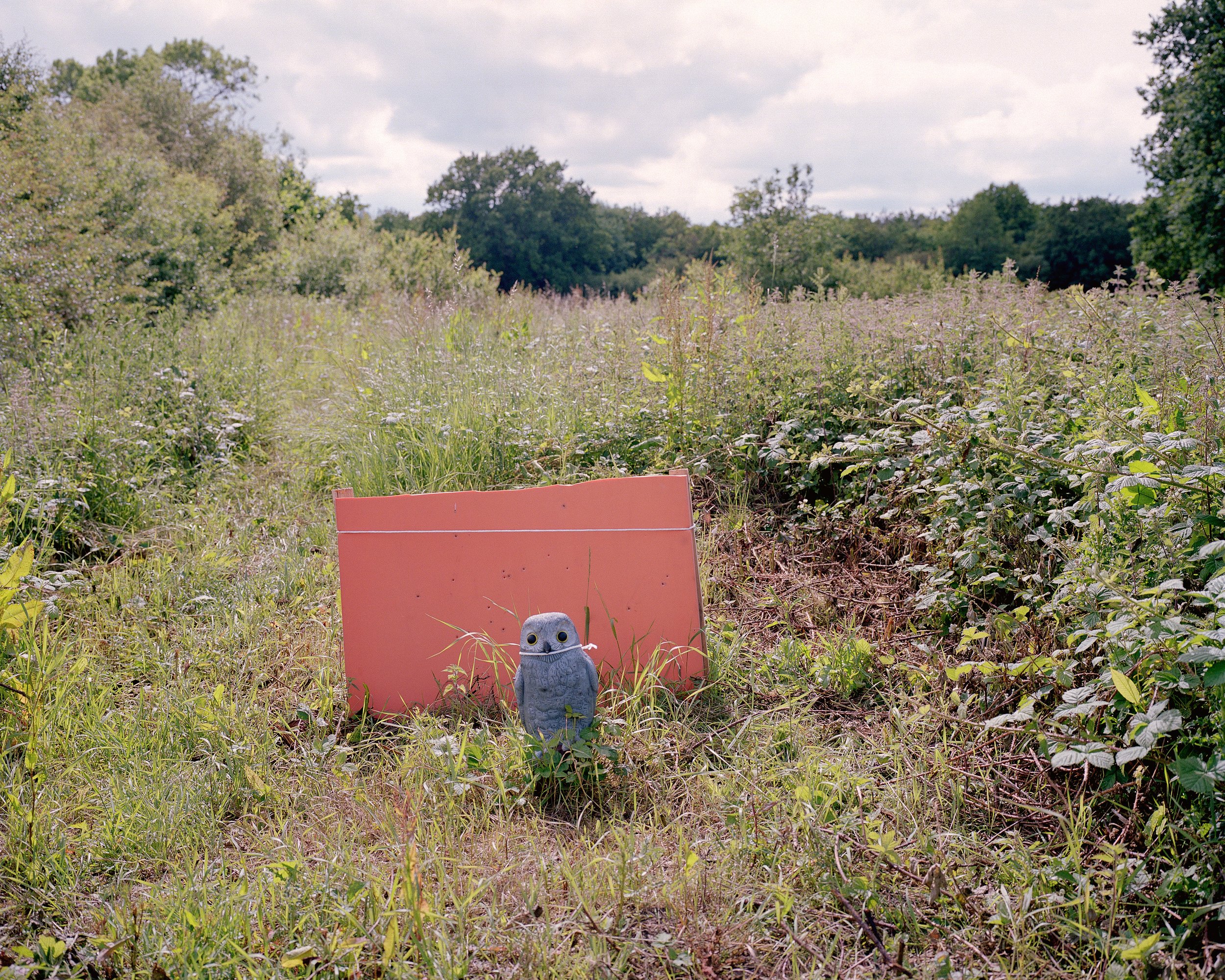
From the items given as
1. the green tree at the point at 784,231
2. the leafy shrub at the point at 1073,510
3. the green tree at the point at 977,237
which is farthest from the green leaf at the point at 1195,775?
the green tree at the point at 977,237

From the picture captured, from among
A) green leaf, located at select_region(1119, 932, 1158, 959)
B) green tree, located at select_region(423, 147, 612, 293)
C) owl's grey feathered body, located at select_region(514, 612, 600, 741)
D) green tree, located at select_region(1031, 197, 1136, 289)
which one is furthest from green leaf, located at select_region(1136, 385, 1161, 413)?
green tree, located at select_region(423, 147, 612, 293)

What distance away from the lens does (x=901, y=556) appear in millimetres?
3225

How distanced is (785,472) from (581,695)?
1979 mm

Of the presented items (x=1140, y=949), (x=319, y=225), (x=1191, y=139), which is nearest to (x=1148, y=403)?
(x=1140, y=949)

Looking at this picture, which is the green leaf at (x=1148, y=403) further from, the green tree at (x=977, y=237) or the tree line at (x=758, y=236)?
the green tree at (x=977, y=237)

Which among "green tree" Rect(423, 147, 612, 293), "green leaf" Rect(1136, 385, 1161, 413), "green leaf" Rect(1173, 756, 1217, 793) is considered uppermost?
"green tree" Rect(423, 147, 612, 293)

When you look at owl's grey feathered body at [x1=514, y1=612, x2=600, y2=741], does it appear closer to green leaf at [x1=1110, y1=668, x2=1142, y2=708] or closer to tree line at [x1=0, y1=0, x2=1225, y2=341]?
A: green leaf at [x1=1110, y1=668, x2=1142, y2=708]

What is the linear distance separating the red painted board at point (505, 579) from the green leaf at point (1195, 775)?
137cm

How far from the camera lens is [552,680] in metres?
2.12

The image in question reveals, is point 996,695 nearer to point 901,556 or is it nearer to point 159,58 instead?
point 901,556

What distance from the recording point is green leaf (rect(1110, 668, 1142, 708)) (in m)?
1.68

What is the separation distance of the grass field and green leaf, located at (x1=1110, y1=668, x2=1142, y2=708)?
3cm

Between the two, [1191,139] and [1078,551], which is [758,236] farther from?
[1078,551]

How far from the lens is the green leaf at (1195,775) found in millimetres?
1556
